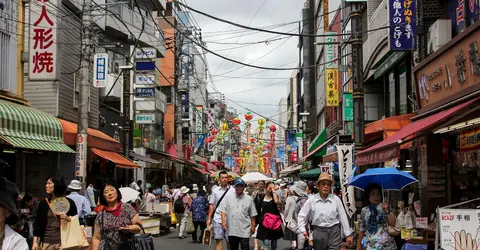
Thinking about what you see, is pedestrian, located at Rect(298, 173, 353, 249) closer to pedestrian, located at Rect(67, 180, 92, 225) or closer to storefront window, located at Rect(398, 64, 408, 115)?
pedestrian, located at Rect(67, 180, 92, 225)

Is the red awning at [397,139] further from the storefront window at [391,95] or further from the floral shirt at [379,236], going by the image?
the storefront window at [391,95]

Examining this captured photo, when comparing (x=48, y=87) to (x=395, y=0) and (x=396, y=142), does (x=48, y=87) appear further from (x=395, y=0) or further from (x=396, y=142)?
(x=396, y=142)

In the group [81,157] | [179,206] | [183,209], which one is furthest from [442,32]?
[179,206]

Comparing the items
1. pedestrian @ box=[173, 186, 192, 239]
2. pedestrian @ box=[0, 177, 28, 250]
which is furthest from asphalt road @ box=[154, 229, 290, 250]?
pedestrian @ box=[0, 177, 28, 250]

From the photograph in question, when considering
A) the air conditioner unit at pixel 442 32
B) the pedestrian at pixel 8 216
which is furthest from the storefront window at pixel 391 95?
the pedestrian at pixel 8 216

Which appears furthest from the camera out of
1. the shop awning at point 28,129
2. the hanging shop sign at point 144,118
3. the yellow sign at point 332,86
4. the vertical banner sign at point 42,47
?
the hanging shop sign at point 144,118

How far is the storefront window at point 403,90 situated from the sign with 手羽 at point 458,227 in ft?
41.3

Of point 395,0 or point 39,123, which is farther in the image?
point 39,123

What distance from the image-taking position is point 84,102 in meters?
17.3

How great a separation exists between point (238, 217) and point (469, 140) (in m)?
4.48

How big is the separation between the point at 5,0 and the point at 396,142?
1212 cm

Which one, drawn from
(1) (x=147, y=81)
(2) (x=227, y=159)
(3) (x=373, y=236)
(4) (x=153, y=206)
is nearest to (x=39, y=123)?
(4) (x=153, y=206)

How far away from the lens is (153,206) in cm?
2131

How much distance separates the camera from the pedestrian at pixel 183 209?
67.1ft
